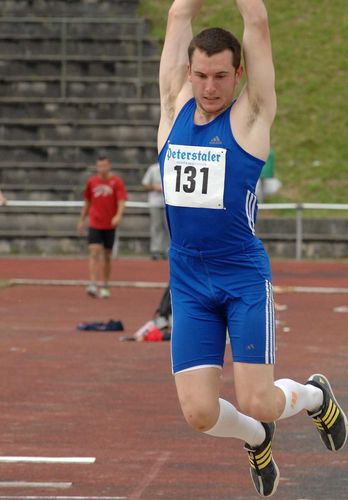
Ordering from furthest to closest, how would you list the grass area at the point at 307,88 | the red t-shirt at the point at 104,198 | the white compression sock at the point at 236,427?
the grass area at the point at 307,88, the red t-shirt at the point at 104,198, the white compression sock at the point at 236,427

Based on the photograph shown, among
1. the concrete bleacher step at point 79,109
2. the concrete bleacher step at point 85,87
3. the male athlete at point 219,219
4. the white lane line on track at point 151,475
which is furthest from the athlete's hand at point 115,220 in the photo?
the male athlete at point 219,219

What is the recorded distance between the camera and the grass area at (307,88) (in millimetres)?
29750

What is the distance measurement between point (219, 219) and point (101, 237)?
48.2ft

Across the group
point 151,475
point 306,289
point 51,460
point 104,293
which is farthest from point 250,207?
point 306,289

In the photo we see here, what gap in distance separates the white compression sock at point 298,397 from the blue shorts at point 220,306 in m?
0.50

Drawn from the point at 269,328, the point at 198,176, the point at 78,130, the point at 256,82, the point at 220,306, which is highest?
the point at 256,82

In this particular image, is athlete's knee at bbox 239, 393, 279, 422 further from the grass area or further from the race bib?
the grass area

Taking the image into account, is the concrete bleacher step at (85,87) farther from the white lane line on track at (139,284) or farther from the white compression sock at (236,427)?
the white compression sock at (236,427)

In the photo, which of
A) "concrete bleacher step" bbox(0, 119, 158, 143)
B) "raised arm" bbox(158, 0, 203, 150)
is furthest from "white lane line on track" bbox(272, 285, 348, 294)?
"raised arm" bbox(158, 0, 203, 150)

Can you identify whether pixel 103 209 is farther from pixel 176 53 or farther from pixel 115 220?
pixel 176 53

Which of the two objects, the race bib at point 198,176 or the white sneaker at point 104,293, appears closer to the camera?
the race bib at point 198,176

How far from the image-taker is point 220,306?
7281 millimetres

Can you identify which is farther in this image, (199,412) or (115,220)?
(115,220)

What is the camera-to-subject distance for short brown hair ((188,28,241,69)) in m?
7.05
